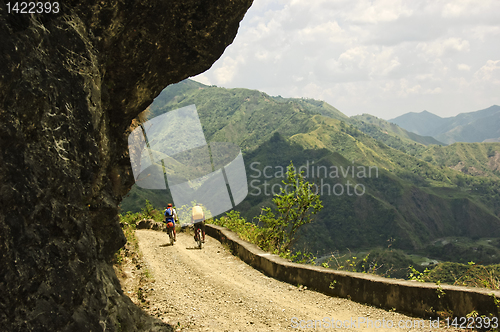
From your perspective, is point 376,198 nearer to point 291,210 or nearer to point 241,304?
point 291,210

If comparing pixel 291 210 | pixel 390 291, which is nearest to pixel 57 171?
pixel 390 291

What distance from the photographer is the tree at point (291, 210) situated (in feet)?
31.7

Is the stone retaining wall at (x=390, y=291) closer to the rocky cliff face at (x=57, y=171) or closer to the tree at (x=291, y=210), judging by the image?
the tree at (x=291, y=210)

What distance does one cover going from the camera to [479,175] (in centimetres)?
18262

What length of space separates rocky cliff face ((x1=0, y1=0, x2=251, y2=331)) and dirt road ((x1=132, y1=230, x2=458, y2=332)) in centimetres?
108

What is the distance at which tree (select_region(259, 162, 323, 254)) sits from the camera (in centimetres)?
966

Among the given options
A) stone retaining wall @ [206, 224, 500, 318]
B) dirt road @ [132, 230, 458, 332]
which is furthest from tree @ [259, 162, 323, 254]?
stone retaining wall @ [206, 224, 500, 318]

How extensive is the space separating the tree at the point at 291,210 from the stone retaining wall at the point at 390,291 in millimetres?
1989

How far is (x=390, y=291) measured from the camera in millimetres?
5211

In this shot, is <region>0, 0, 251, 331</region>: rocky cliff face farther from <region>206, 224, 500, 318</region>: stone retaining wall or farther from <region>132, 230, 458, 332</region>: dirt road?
<region>206, 224, 500, 318</region>: stone retaining wall

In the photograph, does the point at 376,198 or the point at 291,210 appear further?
the point at 376,198

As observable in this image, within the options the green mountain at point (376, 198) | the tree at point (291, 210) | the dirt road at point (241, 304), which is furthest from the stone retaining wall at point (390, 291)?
the green mountain at point (376, 198)

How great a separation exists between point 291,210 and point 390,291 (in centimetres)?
469

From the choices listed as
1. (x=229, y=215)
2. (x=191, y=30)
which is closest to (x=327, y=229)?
(x=229, y=215)
